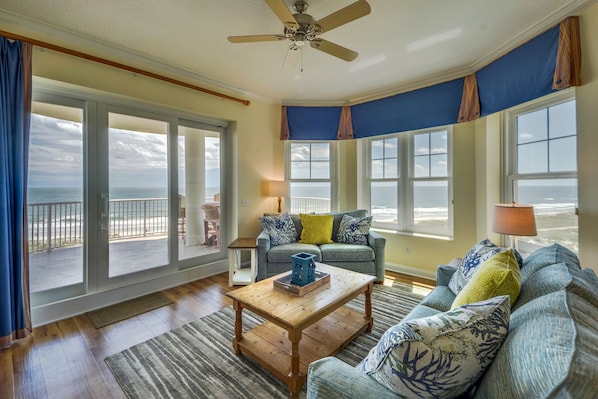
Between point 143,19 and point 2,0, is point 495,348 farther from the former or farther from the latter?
point 2,0

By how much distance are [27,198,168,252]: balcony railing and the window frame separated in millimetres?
3083

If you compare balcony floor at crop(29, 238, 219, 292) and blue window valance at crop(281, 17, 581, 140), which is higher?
blue window valance at crop(281, 17, 581, 140)

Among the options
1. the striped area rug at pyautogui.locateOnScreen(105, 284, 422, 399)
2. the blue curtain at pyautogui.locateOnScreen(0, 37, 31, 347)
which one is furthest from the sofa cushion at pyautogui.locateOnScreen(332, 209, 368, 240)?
the blue curtain at pyautogui.locateOnScreen(0, 37, 31, 347)

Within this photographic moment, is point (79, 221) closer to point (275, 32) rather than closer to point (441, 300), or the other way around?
point (275, 32)

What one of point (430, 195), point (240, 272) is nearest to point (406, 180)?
point (430, 195)

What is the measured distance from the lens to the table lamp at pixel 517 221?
2.18m

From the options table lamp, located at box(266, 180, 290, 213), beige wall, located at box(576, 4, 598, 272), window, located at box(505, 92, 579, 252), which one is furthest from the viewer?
table lamp, located at box(266, 180, 290, 213)

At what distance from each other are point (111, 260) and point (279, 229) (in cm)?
200

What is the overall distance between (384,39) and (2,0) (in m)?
3.20

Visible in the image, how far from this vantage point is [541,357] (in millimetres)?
639

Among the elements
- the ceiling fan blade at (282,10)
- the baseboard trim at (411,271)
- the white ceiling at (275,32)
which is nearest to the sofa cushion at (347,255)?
the baseboard trim at (411,271)

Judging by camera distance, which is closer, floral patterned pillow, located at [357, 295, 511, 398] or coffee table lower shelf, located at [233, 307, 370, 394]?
floral patterned pillow, located at [357, 295, 511, 398]

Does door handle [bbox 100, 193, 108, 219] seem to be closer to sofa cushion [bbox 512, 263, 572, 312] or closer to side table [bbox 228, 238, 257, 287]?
side table [bbox 228, 238, 257, 287]

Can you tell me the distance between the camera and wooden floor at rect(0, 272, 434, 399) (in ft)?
5.31
